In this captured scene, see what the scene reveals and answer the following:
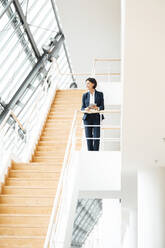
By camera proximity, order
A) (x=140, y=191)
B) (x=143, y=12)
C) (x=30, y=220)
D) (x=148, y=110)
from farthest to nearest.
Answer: (x=140, y=191) → (x=30, y=220) → (x=148, y=110) → (x=143, y=12)

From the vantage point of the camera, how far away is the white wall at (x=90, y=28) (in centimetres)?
1030

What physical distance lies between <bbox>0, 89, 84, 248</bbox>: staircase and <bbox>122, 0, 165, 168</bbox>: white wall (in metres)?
1.46

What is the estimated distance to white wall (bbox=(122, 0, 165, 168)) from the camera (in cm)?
262

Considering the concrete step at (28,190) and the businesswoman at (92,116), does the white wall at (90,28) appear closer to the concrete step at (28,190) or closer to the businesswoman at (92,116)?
the businesswoman at (92,116)

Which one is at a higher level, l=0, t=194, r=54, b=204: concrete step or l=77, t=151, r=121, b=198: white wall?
l=77, t=151, r=121, b=198: white wall

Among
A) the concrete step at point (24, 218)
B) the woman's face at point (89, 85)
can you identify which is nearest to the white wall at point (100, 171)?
the woman's face at point (89, 85)

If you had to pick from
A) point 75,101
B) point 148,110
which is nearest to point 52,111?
point 75,101

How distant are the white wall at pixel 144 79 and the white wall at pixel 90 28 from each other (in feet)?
19.6

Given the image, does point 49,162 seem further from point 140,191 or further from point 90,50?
point 90,50

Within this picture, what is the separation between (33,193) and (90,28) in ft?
24.2

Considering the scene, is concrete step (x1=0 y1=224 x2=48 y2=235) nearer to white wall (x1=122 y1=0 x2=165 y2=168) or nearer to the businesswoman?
white wall (x1=122 y1=0 x2=165 y2=168)

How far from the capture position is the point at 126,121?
4.62 meters

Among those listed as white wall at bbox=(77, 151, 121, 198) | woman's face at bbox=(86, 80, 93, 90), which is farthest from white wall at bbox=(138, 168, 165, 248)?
woman's face at bbox=(86, 80, 93, 90)

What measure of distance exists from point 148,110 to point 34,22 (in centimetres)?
810
